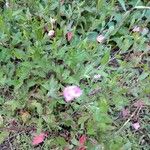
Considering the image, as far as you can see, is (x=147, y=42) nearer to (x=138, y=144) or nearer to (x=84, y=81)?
(x=84, y=81)

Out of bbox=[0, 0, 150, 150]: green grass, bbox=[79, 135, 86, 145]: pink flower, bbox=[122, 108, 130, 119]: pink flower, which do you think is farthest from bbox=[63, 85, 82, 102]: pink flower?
bbox=[122, 108, 130, 119]: pink flower

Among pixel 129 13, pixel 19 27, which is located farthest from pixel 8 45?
pixel 129 13

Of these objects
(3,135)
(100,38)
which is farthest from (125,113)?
(3,135)

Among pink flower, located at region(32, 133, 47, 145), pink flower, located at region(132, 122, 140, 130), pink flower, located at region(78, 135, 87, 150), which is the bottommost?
pink flower, located at region(32, 133, 47, 145)

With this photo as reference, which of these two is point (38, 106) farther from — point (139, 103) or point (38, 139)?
point (139, 103)

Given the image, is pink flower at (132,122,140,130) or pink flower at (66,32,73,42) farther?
pink flower at (66,32,73,42)

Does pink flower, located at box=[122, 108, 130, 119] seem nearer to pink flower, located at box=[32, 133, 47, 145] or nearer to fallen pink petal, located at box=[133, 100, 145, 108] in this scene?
fallen pink petal, located at box=[133, 100, 145, 108]
